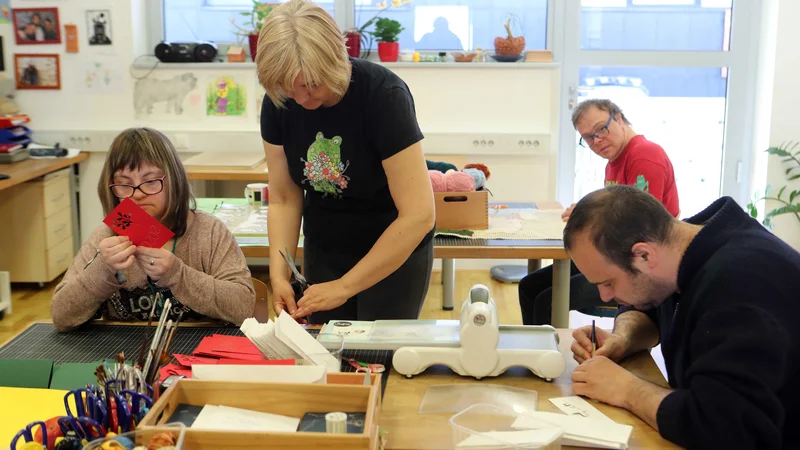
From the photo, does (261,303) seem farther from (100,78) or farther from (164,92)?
(100,78)

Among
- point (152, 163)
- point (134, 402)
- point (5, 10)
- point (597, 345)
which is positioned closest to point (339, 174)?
point (152, 163)

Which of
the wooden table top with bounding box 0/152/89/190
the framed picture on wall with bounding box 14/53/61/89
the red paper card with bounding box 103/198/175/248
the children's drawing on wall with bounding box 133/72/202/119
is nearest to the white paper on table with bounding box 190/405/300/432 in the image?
the red paper card with bounding box 103/198/175/248

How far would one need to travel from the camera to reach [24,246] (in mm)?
4332

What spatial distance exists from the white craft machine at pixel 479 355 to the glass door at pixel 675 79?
3402 millimetres

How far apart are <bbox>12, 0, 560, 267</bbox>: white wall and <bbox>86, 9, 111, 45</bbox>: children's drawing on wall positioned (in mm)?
28

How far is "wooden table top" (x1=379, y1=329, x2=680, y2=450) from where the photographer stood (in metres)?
1.29

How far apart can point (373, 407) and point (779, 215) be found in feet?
13.0

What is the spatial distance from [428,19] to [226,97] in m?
1.27

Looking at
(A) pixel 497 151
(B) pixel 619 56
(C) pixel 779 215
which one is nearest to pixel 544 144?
(A) pixel 497 151

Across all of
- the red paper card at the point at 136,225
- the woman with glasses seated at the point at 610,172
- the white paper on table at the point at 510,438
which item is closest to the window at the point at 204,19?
the woman with glasses seated at the point at 610,172

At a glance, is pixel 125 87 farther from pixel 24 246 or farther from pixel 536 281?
pixel 536 281

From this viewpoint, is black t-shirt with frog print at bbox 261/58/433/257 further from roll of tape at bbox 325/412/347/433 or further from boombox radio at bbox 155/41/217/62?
boombox radio at bbox 155/41/217/62

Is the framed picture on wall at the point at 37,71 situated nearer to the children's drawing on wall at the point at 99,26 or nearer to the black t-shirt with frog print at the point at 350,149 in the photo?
the children's drawing on wall at the point at 99,26

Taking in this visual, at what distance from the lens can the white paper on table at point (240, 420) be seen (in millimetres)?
1201
